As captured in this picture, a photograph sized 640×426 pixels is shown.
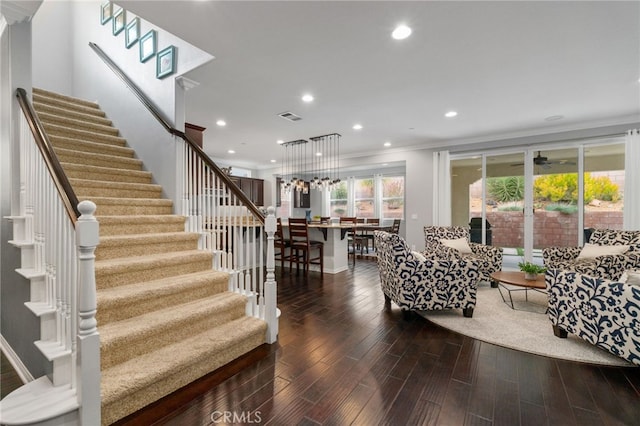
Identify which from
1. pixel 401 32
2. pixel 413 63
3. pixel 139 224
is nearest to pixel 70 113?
pixel 139 224

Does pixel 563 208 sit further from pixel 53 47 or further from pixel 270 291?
pixel 53 47

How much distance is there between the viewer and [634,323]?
2064 millimetres

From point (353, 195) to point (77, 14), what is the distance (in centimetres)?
783

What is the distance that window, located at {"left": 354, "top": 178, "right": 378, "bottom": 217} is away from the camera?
9.57 metres

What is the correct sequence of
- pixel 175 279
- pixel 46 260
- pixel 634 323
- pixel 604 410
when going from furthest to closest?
pixel 175 279 → pixel 634 323 → pixel 46 260 → pixel 604 410

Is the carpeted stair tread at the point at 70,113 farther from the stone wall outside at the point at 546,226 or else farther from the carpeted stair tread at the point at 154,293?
the stone wall outside at the point at 546,226

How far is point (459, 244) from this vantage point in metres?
4.74

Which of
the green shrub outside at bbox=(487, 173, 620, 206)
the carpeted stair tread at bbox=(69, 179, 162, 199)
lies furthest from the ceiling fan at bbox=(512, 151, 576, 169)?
the carpeted stair tread at bbox=(69, 179, 162, 199)

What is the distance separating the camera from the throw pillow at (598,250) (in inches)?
144

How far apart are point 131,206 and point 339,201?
7502mm

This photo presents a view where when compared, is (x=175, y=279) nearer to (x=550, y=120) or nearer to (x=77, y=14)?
(x=77, y=14)

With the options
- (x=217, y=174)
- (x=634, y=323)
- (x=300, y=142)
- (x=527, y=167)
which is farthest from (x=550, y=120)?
(x=217, y=174)

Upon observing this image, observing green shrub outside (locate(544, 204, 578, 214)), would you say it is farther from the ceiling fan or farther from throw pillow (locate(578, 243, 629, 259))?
throw pillow (locate(578, 243, 629, 259))

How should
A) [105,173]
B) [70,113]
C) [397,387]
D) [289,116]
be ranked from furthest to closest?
[289,116] → [70,113] → [105,173] → [397,387]
